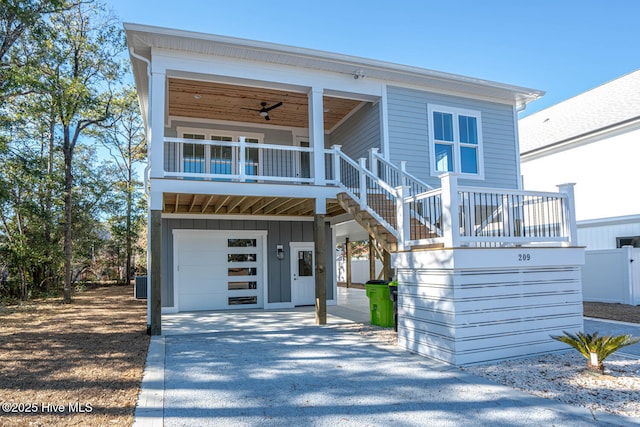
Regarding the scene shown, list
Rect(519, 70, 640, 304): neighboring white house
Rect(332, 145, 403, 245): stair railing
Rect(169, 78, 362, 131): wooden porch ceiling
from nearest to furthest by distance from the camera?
Rect(332, 145, 403, 245): stair railing
Rect(169, 78, 362, 131): wooden porch ceiling
Rect(519, 70, 640, 304): neighboring white house

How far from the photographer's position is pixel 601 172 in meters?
14.5

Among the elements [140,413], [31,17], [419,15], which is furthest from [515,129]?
[31,17]

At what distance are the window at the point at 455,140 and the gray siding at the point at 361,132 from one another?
1.33 metres

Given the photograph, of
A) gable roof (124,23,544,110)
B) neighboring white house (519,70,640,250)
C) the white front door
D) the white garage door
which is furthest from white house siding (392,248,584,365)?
neighboring white house (519,70,640,250)

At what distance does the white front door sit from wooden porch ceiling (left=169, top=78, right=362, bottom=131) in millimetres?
3614

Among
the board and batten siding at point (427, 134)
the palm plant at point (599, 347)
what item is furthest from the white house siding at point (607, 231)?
the palm plant at point (599, 347)

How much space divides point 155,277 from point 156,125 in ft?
9.30

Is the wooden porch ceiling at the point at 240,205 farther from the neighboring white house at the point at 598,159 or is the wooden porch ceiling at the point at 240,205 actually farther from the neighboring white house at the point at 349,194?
the neighboring white house at the point at 598,159

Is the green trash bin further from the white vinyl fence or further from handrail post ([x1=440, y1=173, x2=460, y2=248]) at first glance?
the white vinyl fence

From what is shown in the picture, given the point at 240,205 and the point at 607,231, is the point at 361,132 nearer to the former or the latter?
the point at 240,205

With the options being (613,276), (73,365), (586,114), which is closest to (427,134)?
(613,276)

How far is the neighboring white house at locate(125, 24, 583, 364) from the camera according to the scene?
19.2 feet

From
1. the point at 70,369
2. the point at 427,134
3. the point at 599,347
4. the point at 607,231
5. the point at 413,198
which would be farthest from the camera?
the point at 607,231

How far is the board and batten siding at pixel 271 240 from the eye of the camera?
436 inches
